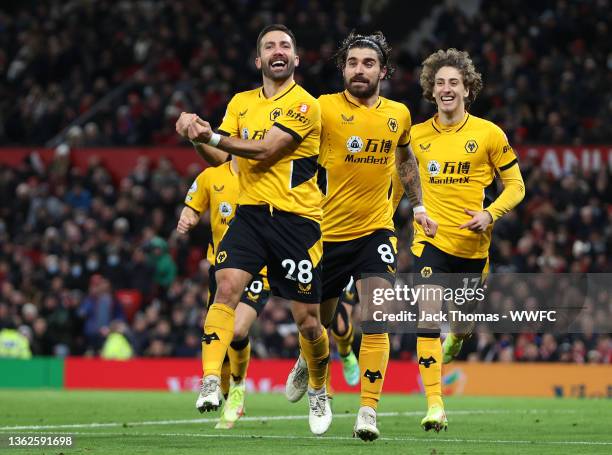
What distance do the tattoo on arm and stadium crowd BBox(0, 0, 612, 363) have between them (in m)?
11.4

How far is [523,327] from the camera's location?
21203mm

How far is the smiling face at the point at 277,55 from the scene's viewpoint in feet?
32.1

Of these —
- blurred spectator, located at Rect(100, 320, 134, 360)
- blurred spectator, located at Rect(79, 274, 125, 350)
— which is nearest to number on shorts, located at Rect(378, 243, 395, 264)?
blurred spectator, located at Rect(100, 320, 134, 360)

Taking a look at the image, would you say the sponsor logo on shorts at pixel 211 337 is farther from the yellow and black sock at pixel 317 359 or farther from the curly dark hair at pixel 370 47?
the curly dark hair at pixel 370 47

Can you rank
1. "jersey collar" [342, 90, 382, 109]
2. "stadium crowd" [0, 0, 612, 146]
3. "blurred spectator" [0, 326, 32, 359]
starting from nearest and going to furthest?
"jersey collar" [342, 90, 382, 109] < "blurred spectator" [0, 326, 32, 359] < "stadium crowd" [0, 0, 612, 146]

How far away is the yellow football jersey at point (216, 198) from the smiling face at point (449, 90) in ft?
7.74

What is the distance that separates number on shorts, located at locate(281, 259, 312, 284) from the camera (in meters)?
9.68

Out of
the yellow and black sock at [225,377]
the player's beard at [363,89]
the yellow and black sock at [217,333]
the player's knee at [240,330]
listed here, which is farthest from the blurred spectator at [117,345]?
the yellow and black sock at [217,333]

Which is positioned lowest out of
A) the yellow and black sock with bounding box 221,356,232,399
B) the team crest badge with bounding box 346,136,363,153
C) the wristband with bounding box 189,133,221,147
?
the yellow and black sock with bounding box 221,356,232,399

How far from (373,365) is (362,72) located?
2.38m

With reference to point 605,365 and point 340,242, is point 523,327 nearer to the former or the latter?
point 605,365

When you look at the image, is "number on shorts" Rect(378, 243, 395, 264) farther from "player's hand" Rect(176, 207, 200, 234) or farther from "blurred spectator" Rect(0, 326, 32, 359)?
"blurred spectator" Rect(0, 326, 32, 359)

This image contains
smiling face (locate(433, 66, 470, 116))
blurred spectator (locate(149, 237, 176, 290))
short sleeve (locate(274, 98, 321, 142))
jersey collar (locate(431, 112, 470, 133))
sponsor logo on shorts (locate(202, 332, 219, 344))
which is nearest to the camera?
sponsor logo on shorts (locate(202, 332, 219, 344))

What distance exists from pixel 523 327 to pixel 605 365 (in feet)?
4.70
